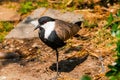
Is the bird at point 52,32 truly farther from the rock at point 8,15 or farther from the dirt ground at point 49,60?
the rock at point 8,15

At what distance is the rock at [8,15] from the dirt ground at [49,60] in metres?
0.84

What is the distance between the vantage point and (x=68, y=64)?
5961 millimetres

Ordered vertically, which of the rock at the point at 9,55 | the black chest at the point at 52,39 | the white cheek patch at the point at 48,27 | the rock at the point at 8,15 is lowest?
the rock at the point at 9,55

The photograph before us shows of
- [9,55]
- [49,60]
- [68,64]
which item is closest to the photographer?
[68,64]

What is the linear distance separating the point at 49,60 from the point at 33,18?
5.34ft

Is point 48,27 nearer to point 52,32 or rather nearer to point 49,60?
point 52,32

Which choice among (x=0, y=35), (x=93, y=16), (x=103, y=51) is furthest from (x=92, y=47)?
(x=0, y=35)

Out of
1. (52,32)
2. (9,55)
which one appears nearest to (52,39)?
(52,32)

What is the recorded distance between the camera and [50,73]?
5.73m

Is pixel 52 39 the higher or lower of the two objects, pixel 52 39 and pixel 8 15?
the higher

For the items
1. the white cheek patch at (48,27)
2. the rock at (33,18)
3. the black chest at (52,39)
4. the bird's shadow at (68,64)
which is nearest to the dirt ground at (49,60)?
the bird's shadow at (68,64)

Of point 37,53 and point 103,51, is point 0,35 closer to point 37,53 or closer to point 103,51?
point 37,53

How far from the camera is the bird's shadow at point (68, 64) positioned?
5837 millimetres

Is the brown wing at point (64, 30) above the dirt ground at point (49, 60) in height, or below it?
above
